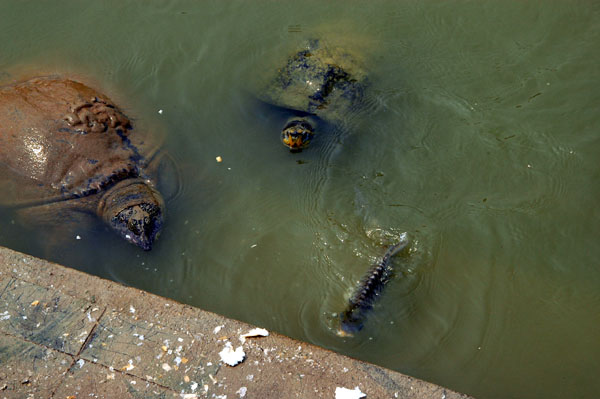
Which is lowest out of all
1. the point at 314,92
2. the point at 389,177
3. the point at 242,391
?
the point at 242,391

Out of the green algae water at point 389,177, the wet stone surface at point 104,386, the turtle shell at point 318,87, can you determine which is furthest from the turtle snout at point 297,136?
the wet stone surface at point 104,386

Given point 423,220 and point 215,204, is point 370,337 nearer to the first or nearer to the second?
point 423,220

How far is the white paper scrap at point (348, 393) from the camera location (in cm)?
374

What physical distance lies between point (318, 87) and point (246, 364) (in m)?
3.39

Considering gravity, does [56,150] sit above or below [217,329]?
above

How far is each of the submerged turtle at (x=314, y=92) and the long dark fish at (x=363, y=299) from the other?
1864mm

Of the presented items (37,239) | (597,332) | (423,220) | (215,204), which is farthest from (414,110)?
(37,239)

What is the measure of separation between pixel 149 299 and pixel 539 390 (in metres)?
3.40

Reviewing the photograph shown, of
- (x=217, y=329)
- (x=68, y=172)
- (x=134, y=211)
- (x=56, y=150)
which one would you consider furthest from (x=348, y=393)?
(x=56, y=150)

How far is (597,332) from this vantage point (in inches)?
177

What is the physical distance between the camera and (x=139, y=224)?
504 cm

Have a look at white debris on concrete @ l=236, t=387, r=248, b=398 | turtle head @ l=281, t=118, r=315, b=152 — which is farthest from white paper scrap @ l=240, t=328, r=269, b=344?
turtle head @ l=281, t=118, r=315, b=152

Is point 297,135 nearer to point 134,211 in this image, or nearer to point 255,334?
point 134,211

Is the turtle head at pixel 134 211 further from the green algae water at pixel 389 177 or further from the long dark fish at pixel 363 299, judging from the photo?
the long dark fish at pixel 363 299
